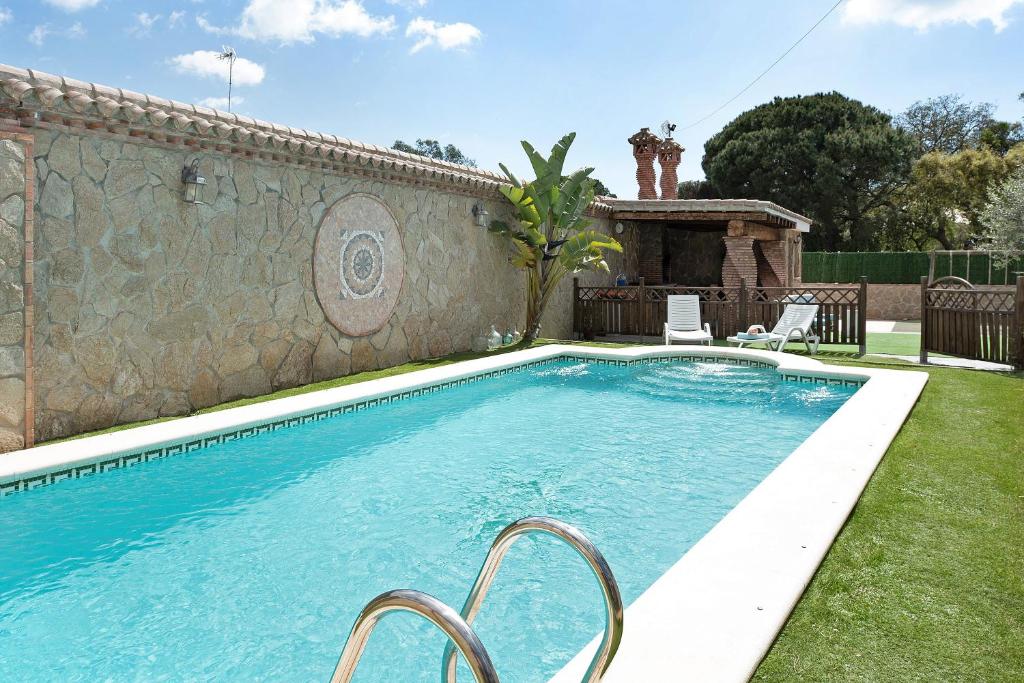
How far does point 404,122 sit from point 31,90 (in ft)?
113

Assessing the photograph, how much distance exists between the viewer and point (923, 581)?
356cm

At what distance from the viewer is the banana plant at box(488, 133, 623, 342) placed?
14000mm

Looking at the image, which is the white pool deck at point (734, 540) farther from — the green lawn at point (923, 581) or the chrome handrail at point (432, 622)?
Answer: the chrome handrail at point (432, 622)

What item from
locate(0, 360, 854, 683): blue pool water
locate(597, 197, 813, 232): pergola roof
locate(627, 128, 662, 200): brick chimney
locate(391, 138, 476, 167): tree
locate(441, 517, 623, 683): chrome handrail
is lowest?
locate(0, 360, 854, 683): blue pool water

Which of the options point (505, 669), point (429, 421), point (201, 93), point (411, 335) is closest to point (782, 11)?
point (411, 335)

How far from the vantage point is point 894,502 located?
4.75 meters

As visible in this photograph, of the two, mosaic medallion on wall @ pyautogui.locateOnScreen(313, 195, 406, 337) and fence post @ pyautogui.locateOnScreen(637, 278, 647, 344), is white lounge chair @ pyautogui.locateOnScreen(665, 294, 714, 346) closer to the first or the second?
fence post @ pyautogui.locateOnScreen(637, 278, 647, 344)

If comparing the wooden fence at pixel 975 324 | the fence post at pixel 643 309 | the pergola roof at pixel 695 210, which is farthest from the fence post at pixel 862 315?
the fence post at pixel 643 309

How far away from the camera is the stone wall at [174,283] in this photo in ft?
23.4

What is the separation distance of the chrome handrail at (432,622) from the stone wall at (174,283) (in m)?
6.53

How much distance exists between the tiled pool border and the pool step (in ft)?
15.9

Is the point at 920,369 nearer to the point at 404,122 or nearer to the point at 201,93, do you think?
the point at 404,122

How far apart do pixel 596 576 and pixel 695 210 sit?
16129 millimetres

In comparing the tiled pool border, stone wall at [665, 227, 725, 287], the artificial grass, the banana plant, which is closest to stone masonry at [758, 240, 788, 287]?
stone wall at [665, 227, 725, 287]
